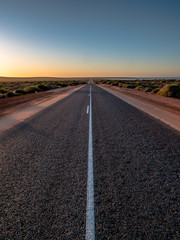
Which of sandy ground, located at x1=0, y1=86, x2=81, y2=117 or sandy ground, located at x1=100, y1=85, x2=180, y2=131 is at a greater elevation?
sandy ground, located at x1=0, y1=86, x2=81, y2=117

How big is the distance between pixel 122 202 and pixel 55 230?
3.56 ft

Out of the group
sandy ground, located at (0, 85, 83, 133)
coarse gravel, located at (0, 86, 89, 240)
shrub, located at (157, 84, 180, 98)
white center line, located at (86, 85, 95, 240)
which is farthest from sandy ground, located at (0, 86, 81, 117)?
shrub, located at (157, 84, 180, 98)

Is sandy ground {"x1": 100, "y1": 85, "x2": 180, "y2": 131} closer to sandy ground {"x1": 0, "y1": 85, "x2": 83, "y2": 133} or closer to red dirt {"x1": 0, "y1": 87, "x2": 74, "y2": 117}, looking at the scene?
sandy ground {"x1": 0, "y1": 85, "x2": 83, "y2": 133}

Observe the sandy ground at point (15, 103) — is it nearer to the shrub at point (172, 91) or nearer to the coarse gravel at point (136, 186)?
the coarse gravel at point (136, 186)

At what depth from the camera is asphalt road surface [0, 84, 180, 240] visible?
6.49 feet

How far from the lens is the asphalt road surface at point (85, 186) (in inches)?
77.9

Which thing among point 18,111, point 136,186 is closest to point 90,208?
point 136,186

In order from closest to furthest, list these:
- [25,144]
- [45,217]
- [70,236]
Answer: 1. [70,236]
2. [45,217]
3. [25,144]

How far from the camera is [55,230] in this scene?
6.38 ft

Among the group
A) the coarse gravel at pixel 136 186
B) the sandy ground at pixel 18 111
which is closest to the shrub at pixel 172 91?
the sandy ground at pixel 18 111

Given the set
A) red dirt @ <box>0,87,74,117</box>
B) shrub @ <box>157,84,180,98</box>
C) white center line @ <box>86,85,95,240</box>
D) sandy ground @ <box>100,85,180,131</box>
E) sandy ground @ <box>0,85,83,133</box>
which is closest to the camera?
white center line @ <box>86,85,95,240</box>

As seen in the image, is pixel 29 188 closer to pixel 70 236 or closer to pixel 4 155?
pixel 70 236

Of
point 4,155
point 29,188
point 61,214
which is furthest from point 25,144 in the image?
point 61,214

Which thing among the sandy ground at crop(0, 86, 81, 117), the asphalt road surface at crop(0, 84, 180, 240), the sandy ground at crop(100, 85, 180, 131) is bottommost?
the sandy ground at crop(100, 85, 180, 131)
